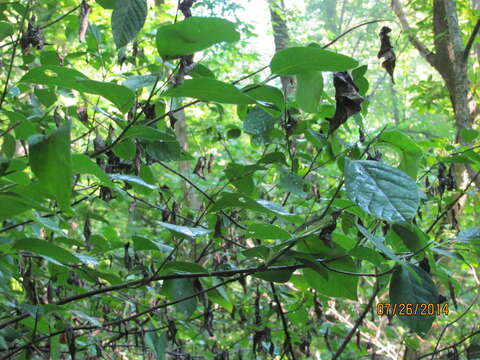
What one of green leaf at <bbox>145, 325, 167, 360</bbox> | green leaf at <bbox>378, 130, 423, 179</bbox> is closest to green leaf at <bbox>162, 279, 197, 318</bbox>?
green leaf at <bbox>145, 325, 167, 360</bbox>

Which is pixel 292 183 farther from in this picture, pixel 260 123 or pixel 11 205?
pixel 11 205

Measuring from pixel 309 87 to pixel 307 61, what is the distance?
0.15m

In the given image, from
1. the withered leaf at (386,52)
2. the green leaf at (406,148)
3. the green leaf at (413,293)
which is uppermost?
the withered leaf at (386,52)

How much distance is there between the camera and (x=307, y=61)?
70 cm

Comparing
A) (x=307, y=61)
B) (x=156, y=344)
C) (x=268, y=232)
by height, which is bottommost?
(x=156, y=344)

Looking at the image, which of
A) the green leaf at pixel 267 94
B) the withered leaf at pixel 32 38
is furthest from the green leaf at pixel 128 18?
the withered leaf at pixel 32 38

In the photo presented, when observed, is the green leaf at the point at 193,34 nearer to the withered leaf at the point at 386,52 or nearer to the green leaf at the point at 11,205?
the green leaf at the point at 11,205

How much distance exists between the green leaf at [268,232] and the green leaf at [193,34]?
0.36m

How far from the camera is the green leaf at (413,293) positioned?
820 millimetres

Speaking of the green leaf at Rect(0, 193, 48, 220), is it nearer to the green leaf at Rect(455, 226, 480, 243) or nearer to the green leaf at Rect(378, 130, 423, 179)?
the green leaf at Rect(378, 130, 423, 179)

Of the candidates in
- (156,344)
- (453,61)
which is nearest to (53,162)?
(156,344)

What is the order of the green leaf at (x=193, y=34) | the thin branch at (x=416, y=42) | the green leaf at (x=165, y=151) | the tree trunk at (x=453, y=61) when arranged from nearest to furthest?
the green leaf at (x=193, y=34) → the green leaf at (x=165, y=151) → the tree trunk at (x=453, y=61) → the thin branch at (x=416, y=42)

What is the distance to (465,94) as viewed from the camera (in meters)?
2.84

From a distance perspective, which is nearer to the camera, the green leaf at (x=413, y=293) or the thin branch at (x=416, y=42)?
the green leaf at (x=413, y=293)
